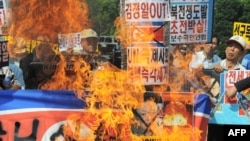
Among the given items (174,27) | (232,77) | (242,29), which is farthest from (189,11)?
(232,77)

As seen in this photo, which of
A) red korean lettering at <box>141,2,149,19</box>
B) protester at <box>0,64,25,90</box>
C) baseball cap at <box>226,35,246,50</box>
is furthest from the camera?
protester at <box>0,64,25,90</box>

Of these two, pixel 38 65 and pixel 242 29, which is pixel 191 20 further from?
pixel 38 65

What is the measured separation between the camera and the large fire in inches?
175

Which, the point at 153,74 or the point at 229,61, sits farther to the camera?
the point at 229,61

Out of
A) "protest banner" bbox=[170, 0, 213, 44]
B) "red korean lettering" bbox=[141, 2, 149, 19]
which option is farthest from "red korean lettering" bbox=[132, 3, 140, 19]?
"protest banner" bbox=[170, 0, 213, 44]

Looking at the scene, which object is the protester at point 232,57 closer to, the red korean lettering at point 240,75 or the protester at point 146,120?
the red korean lettering at point 240,75

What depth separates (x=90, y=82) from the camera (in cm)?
490

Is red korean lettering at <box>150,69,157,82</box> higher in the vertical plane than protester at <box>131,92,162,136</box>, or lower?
higher

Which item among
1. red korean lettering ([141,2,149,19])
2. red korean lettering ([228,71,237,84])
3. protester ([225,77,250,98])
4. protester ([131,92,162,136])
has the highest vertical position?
red korean lettering ([141,2,149,19])

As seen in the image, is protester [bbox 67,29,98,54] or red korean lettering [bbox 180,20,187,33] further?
protester [bbox 67,29,98,54]

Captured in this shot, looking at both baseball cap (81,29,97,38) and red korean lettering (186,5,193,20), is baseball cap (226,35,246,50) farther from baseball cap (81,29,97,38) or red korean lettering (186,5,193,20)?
baseball cap (81,29,97,38)

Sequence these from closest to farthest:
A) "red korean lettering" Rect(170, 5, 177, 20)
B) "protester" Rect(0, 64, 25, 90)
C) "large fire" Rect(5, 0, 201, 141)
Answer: "large fire" Rect(5, 0, 201, 141) < "red korean lettering" Rect(170, 5, 177, 20) < "protester" Rect(0, 64, 25, 90)

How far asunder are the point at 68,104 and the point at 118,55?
861 mm

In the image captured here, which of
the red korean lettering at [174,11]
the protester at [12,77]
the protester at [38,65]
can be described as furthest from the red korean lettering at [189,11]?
the protester at [12,77]
